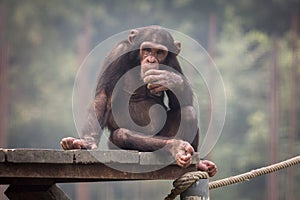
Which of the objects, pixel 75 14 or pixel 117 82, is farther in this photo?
pixel 75 14

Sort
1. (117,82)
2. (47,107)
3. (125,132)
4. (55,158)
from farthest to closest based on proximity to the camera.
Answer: (47,107) → (117,82) → (125,132) → (55,158)

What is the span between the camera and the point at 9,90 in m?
17.2

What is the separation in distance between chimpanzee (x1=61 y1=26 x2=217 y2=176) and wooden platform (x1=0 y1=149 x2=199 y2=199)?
0.41 ft

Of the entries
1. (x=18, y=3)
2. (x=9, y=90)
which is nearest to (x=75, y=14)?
(x=18, y=3)

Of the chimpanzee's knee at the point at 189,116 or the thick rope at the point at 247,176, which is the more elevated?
the chimpanzee's knee at the point at 189,116

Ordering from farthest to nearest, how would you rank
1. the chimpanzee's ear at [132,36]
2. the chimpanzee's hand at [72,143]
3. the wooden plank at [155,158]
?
the chimpanzee's ear at [132,36] < the chimpanzee's hand at [72,143] < the wooden plank at [155,158]

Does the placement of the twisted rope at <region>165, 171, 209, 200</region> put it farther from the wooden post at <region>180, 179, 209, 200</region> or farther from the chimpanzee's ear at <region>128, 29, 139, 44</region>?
the chimpanzee's ear at <region>128, 29, 139, 44</region>

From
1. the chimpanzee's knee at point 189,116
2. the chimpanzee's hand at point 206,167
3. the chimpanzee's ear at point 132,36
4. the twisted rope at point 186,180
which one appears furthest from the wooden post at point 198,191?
the chimpanzee's ear at point 132,36

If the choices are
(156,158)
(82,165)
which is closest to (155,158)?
(156,158)

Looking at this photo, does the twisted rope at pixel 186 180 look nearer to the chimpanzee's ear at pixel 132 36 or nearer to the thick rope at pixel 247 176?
the thick rope at pixel 247 176

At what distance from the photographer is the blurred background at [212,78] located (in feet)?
48.6

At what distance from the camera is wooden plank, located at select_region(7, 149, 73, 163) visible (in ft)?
7.53

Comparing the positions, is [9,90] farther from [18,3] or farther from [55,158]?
[55,158]

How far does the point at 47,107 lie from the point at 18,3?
296 cm
